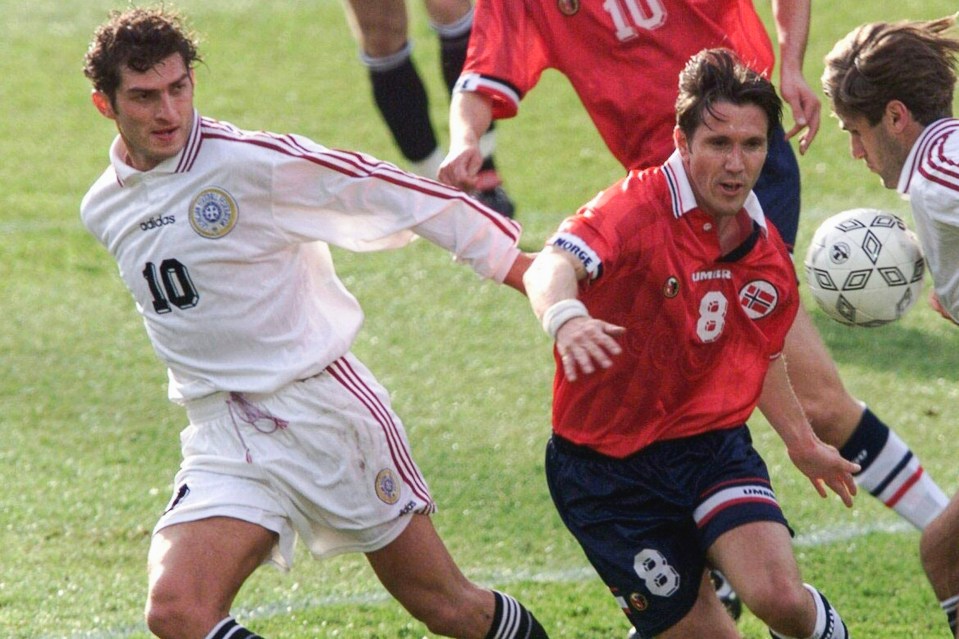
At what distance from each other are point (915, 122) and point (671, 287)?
0.96 metres

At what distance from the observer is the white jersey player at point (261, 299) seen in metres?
4.08

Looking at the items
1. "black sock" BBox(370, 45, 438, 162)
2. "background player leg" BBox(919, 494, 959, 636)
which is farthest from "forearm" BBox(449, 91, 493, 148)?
"black sock" BBox(370, 45, 438, 162)

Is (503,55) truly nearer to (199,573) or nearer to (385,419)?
(385,419)

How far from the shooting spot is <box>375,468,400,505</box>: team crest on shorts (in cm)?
418

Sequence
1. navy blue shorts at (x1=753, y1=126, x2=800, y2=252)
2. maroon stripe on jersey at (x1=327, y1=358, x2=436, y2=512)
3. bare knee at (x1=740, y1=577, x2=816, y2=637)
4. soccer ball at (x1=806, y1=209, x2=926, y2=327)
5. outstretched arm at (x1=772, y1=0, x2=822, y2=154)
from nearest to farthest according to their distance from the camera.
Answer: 1. bare knee at (x1=740, y1=577, x2=816, y2=637)
2. maroon stripe on jersey at (x1=327, y1=358, x2=436, y2=512)
3. outstretched arm at (x1=772, y1=0, x2=822, y2=154)
4. soccer ball at (x1=806, y1=209, x2=926, y2=327)
5. navy blue shorts at (x1=753, y1=126, x2=800, y2=252)

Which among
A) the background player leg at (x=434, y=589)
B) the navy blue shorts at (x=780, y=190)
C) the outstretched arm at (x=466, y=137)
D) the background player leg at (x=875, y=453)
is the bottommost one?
the background player leg at (x=875, y=453)

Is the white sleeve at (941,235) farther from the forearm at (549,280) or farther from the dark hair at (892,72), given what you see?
the forearm at (549,280)

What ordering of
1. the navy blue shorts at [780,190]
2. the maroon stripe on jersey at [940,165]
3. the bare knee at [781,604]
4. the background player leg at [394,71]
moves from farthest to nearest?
the background player leg at [394,71], the navy blue shorts at [780,190], the maroon stripe on jersey at [940,165], the bare knee at [781,604]

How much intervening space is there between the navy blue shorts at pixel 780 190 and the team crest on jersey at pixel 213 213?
5.64ft

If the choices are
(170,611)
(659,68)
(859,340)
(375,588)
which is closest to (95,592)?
(375,588)

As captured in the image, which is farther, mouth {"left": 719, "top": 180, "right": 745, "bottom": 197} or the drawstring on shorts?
the drawstring on shorts

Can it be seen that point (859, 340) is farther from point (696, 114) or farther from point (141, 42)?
point (141, 42)

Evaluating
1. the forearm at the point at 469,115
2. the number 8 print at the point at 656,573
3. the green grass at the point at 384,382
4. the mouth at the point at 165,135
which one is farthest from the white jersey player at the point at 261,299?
the green grass at the point at 384,382

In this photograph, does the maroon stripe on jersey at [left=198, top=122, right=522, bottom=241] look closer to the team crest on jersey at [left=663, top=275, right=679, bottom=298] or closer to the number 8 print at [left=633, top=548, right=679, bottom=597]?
the team crest on jersey at [left=663, top=275, right=679, bottom=298]
